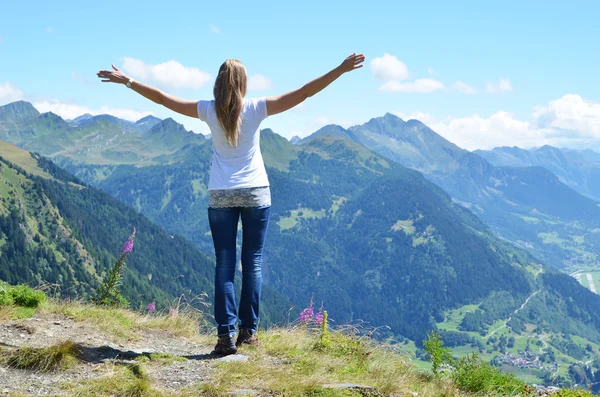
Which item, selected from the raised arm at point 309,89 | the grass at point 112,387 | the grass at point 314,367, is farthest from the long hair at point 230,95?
the grass at point 112,387

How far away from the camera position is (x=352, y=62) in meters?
7.12

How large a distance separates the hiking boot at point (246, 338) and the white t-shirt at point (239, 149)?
7.03ft

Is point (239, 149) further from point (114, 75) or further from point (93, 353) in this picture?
point (93, 353)

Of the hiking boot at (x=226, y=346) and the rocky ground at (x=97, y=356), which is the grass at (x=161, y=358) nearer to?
the rocky ground at (x=97, y=356)

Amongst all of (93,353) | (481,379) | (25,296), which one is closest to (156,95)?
(93,353)

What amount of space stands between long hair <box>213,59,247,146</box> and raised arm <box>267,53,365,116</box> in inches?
16.4

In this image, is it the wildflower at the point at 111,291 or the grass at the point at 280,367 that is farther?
the wildflower at the point at 111,291

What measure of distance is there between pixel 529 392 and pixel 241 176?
15.7 feet

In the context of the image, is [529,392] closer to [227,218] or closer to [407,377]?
[407,377]

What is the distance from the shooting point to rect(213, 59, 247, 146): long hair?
6.94 metres

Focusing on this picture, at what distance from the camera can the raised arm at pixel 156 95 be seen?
7246 millimetres

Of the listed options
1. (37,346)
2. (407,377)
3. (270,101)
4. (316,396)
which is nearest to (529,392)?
(407,377)

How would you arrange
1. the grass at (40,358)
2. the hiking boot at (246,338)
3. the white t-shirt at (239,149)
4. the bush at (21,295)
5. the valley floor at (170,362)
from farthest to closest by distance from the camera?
the bush at (21,295), the hiking boot at (246,338), the white t-shirt at (239,149), the grass at (40,358), the valley floor at (170,362)

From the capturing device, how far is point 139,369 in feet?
20.7
